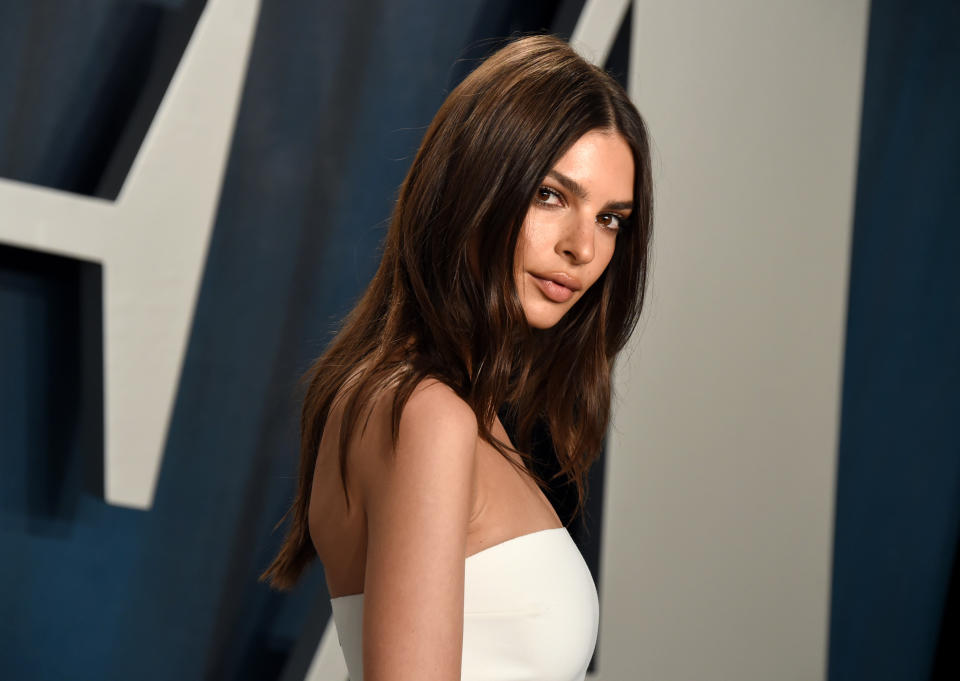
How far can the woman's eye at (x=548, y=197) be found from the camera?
1.01 metres

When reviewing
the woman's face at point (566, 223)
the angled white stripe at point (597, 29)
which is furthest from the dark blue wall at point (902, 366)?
the woman's face at point (566, 223)

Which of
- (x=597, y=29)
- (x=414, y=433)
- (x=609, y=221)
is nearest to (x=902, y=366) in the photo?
(x=597, y=29)

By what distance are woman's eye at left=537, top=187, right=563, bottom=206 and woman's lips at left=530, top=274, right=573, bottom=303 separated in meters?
0.08

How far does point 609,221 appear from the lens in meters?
1.15

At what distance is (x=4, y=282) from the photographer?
1.61 meters

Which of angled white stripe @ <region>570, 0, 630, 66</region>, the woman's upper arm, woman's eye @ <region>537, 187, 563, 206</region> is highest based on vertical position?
angled white stripe @ <region>570, 0, 630, 66</region>

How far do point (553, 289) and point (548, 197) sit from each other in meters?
0.10

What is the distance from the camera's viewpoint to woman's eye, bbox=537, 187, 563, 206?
101 centimetres

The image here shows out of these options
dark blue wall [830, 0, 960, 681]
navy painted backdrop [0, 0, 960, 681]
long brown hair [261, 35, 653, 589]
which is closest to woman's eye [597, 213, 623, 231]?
long brown hair [261, 35, 653, 589]

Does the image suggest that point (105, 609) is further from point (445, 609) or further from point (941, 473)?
point (941, 473)

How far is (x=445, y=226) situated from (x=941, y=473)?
202cm

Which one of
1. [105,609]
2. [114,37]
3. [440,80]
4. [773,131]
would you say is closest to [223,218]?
[114,37]

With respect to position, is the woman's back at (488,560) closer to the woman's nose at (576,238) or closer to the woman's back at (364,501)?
the woman's back at (364,501)

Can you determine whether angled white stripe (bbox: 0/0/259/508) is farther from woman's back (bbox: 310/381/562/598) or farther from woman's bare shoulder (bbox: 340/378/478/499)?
woman's bare shoulder (bbox: 340/378/478/499)
